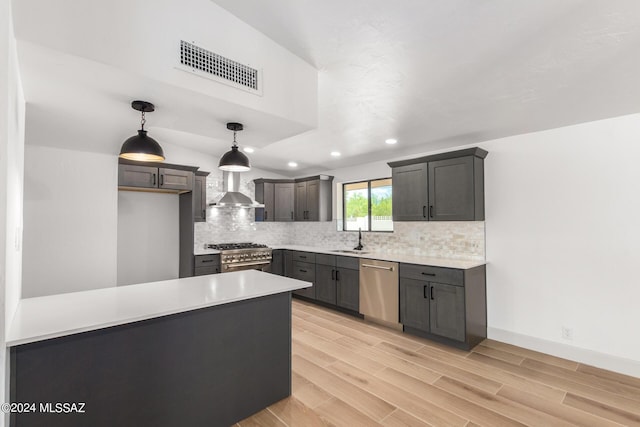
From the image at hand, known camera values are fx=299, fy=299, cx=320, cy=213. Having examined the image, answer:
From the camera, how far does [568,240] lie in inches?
122

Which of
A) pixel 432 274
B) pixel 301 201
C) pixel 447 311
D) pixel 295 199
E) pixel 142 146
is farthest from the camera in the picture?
pixel 295 199

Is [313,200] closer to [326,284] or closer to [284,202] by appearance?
[284,202]

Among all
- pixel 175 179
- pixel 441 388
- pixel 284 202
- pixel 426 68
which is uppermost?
pixel 426 68

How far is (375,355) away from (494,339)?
156 cm

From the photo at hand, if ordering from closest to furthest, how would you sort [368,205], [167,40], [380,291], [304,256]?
[167,40]
[380,291]
[368,205]
[304,256]

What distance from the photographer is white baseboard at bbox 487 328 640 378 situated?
2.75m

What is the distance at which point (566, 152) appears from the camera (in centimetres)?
310

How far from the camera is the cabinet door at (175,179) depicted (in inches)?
175

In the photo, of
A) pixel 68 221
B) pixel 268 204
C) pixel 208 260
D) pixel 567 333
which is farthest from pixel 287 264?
pixel 567 333

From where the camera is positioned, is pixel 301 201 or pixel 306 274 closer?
pixel 306 274

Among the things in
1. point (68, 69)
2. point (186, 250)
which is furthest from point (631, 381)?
point (186, 250)

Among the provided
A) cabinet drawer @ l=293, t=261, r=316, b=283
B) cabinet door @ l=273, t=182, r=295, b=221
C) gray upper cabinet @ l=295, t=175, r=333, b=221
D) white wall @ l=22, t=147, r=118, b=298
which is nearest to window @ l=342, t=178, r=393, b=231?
gray upper cabinet @ l=295, t=175, r=333, b=221

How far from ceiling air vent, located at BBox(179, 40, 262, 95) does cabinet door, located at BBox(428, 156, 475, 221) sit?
101 inches

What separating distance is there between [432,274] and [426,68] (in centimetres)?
229
